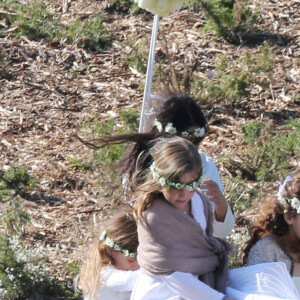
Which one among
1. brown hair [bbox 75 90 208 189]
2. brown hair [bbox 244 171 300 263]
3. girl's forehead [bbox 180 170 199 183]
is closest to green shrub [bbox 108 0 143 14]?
brown hair [bbox 75 90 208 189]

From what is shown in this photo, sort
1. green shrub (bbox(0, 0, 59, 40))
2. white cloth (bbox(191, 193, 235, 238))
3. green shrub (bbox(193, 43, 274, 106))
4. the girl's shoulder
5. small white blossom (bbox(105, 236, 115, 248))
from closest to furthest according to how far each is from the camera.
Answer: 1. white cloth (bbox(191, 193, 235, 238))
2. small white blossom (bbox(105, 236, 115, 248))
3. the girl's shoulder
4. green shrub (bbox(193, 43, 274, 106))
5. green shrub (bbox(0, 0, 59, 40))

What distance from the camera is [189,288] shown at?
402 centimetres

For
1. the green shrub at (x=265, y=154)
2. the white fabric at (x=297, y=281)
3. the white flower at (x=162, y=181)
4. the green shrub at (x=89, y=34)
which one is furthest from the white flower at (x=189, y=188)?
the green shrub at (x=89, y=34)

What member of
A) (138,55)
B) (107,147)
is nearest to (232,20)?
(138,55)

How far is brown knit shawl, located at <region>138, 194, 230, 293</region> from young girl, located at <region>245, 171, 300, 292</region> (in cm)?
61

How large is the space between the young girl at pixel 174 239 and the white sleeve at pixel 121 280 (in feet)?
0.54

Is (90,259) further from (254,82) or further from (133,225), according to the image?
A: (254,82)

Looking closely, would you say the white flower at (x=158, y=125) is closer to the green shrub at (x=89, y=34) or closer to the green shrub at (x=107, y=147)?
the green shrub at (x=107, y=147)

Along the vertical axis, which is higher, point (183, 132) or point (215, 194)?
point (183, 132)

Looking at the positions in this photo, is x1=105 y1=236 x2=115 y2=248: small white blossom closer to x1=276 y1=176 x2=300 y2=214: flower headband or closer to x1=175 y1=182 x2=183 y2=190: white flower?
x1=175 y1=182 x2=183 y2=190: white flower

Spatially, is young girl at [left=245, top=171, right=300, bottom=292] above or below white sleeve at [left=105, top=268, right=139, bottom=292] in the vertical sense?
above

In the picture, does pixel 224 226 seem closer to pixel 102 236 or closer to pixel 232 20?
pixel 102 236

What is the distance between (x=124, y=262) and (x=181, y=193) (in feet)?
1.85

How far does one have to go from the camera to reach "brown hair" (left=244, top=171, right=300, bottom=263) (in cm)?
471
